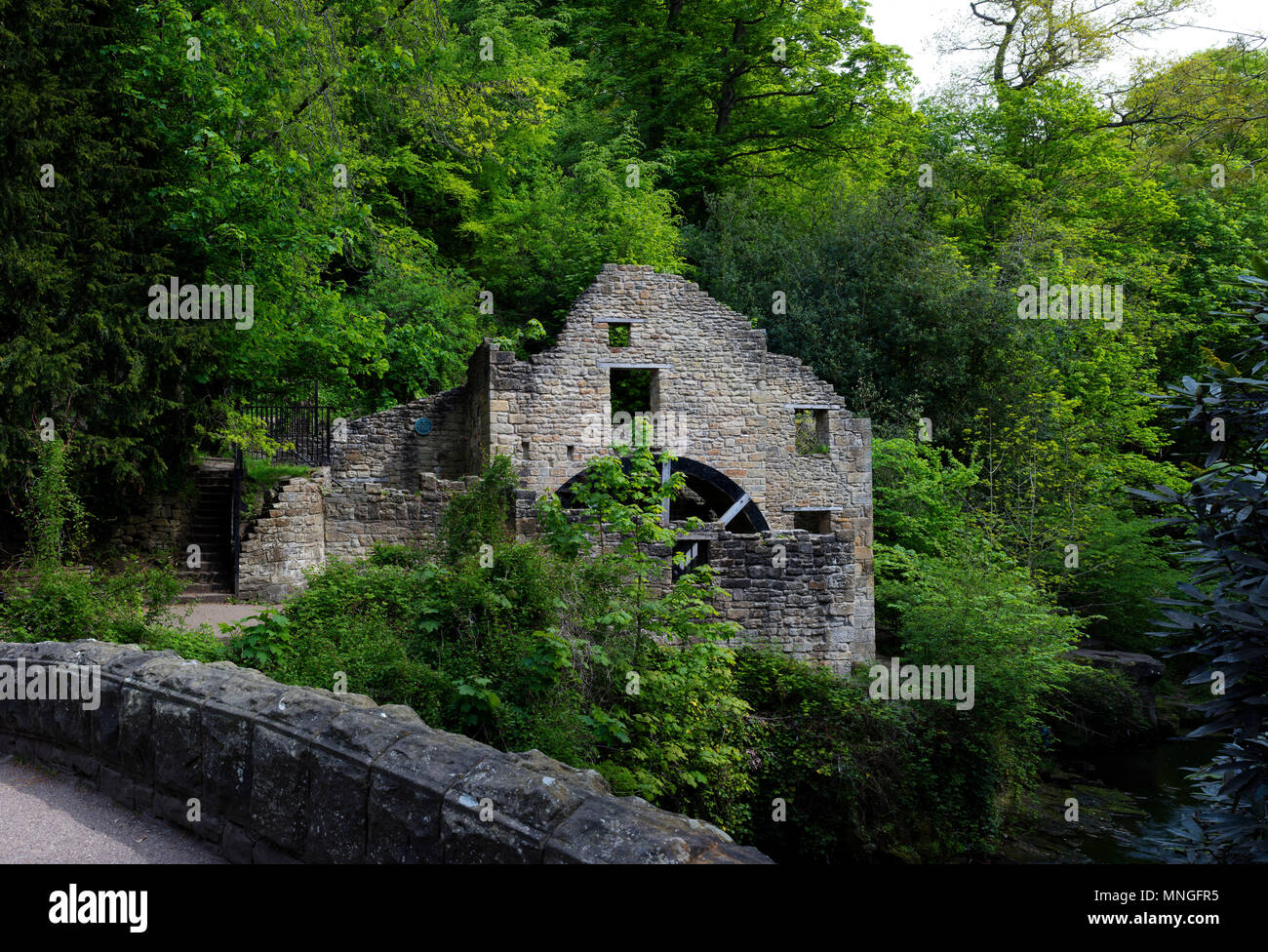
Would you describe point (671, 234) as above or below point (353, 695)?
above

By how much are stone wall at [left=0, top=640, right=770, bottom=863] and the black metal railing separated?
43.5ft

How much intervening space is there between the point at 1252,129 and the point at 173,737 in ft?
88.5

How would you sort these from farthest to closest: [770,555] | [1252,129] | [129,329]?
[1252,129]
[129,329]
[770,555]

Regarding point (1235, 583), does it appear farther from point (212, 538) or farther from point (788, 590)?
point (212, 538)

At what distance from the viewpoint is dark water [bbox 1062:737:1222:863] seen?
11.7 m

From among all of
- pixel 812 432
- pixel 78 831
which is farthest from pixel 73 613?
pixel 812 432

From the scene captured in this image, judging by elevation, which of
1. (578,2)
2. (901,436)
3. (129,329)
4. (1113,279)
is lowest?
(901,436)

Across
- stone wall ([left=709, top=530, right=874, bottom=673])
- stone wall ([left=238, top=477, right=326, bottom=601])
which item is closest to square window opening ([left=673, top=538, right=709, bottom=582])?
stone wall ([left=709, top=530, right=874, bottom=673])

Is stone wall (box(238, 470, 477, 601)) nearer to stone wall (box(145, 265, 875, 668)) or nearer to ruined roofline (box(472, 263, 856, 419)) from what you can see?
stone wall (box(145, 265, 875, 668))

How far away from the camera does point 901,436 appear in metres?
19.4
